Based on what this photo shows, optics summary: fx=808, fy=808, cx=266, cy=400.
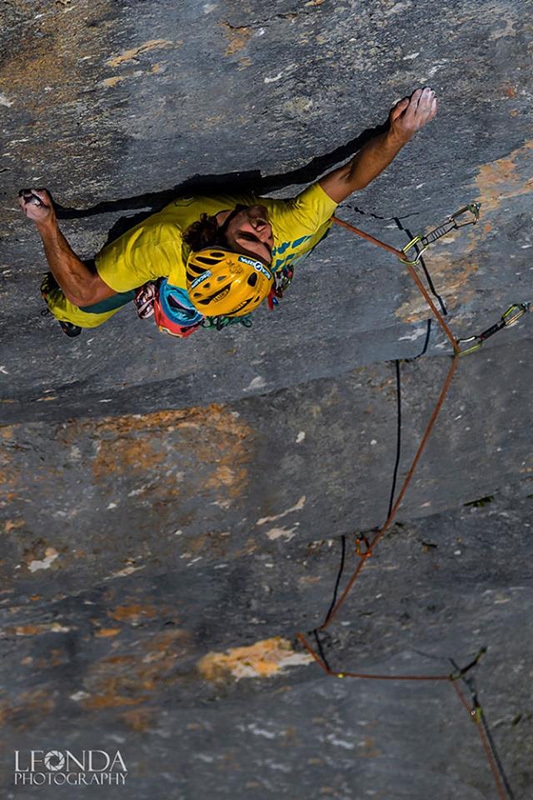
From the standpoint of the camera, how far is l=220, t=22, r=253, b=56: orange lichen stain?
2598mm

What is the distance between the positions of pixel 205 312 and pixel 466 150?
119 centimetres

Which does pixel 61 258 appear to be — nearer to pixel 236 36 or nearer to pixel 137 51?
pixel 137 51

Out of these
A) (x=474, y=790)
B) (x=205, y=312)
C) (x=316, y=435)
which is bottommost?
(x=474, y=790)

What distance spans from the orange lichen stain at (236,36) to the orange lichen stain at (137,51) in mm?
185

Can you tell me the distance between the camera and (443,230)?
348 centimetres

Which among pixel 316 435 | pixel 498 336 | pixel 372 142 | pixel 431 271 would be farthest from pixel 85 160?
pixel 498 336

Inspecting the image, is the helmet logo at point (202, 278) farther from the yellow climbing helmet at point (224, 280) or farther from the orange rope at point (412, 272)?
the orange rope at point (412, 272)

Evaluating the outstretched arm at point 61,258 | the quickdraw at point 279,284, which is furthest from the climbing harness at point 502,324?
the outstretched arm at point 61,258

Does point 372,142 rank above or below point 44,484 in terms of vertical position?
above

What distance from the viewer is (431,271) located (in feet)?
12.5

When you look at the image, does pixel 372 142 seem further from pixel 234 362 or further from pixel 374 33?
pixel 234 362

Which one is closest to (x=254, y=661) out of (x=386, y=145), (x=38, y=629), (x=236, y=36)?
(x=38, y=629)

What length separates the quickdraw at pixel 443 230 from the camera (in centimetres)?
345

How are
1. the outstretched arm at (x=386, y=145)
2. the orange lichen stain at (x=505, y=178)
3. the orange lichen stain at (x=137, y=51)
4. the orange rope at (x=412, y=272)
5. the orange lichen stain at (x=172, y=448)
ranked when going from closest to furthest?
the orange lichen stain at (x=137, y=51) < the outstretched arm at (x=386, y=145) < the orange lichen stain at (x=505, y=178) < the orange rope at (x=412, y=272) < the orange lichen stain at (x=172, y=448)
